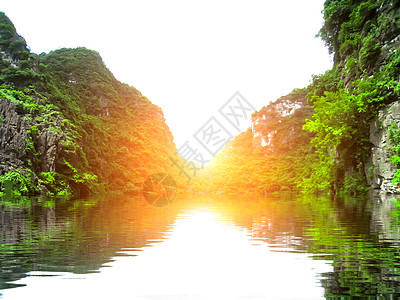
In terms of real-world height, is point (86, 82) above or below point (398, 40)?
above

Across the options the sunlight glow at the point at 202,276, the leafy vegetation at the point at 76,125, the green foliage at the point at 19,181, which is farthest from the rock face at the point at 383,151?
the leafy vegetation at the point at 76,125

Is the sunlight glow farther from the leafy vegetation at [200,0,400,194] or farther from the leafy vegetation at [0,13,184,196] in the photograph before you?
the leafy vegetation at [0,13,184,196]

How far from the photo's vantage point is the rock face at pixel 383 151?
1895 centimetres

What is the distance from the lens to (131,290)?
2.74m

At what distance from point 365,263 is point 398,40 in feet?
72.3

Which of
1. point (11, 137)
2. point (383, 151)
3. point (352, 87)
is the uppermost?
point (352, 87)

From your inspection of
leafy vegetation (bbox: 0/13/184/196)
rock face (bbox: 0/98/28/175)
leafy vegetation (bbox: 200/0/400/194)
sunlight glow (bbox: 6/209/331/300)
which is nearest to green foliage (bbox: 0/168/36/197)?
leafy vegetation (bbox: 0/13/184/196)

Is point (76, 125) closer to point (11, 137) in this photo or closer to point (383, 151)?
point (11, 137)

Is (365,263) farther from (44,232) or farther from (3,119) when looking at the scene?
A: (3,119)

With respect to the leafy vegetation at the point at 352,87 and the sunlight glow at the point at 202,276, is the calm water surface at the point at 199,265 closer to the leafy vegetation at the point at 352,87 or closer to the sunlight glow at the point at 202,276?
the sunlight glow at the point at 202,276

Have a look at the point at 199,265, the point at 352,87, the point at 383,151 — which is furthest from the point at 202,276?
the point at 352,87

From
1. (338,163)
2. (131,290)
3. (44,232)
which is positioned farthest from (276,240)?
(338,163)

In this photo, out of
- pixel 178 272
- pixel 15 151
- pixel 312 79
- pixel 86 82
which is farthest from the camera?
pixel 86 82

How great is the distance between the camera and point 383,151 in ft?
65.5
